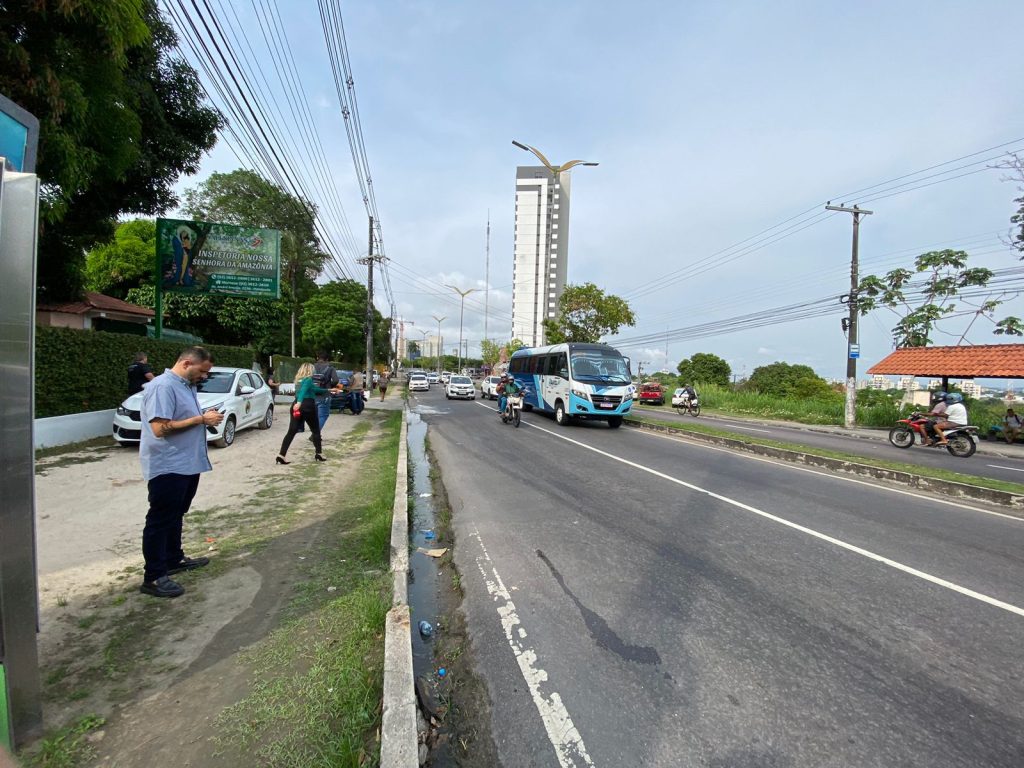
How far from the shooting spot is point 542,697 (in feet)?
8.81

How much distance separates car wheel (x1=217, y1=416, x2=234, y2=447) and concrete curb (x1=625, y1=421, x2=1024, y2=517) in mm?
10980

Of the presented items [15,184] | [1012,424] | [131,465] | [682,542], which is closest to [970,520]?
[682,542]

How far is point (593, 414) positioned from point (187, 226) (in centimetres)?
1333

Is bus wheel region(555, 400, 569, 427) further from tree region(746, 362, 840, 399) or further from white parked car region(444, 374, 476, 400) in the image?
tree region(746, 362, 840, 399)

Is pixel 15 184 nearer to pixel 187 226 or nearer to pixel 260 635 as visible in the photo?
pixel 260 635

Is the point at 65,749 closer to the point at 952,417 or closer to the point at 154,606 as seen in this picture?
the point at 154,606

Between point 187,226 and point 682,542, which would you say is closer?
point 682,542

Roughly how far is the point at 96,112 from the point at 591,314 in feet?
82.0

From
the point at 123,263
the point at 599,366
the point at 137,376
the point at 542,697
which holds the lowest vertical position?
the point at 542,697

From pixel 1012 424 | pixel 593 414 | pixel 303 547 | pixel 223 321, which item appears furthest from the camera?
pixel 223 321

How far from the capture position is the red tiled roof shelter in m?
19.0

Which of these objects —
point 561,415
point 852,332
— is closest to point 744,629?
point 561,415

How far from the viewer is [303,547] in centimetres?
475

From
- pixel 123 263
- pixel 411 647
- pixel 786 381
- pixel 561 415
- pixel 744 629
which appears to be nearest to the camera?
pixel 411 647
